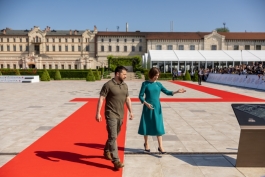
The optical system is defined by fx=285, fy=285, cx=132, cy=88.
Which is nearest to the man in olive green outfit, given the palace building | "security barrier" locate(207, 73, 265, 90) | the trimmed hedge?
"security barrier" locate(207, 73, 265, 90)

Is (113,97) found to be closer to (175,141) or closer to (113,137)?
(113,137)

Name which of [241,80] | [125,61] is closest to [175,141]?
[241,80]

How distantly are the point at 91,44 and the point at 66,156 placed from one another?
248 ft

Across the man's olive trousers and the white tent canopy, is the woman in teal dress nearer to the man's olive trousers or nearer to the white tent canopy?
the man's olive trousers

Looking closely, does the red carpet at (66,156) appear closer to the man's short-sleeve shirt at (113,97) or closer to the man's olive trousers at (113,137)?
the man's olive trousers at (113,137)

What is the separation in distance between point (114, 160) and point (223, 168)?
1.59 meters

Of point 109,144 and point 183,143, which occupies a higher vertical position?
point 109,144

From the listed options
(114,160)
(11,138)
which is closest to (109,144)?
(114,160)

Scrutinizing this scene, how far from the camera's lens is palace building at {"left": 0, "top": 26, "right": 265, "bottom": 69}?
66750mm

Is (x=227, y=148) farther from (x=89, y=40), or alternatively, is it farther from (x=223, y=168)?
(x=89, y=40)

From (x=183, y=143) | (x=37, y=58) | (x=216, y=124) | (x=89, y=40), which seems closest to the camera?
(x=183, y=143)

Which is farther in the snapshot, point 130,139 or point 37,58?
point 37,58

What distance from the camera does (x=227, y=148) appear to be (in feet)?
17.0

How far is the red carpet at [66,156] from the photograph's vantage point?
12.9 ft
